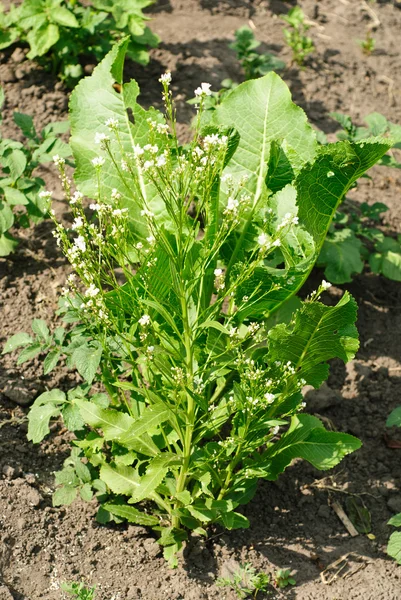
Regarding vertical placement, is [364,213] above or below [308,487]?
above

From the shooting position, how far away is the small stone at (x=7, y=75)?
15.5 feet

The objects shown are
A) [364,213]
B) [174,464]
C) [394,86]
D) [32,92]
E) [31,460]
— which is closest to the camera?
[174,464]

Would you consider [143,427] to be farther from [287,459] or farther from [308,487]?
[308,487]

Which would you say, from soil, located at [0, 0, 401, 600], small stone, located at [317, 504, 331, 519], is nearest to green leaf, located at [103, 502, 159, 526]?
soil, located at [0, 0, 401, 600]

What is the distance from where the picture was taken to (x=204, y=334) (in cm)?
317

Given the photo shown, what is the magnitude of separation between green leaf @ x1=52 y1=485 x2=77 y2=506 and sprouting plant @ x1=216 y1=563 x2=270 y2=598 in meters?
0.66

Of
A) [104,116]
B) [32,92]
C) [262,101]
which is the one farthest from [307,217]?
[32,92]

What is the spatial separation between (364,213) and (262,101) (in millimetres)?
1108

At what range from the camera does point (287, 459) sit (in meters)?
3.10

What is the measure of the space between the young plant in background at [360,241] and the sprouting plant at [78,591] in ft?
6.36

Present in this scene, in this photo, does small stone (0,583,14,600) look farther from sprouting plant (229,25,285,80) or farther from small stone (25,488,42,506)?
sprouting plant (229,25,285,80)

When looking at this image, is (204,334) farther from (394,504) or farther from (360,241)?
(360,241)

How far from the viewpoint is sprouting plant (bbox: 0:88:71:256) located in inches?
141

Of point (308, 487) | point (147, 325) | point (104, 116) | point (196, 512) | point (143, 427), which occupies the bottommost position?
point (308, 487)
